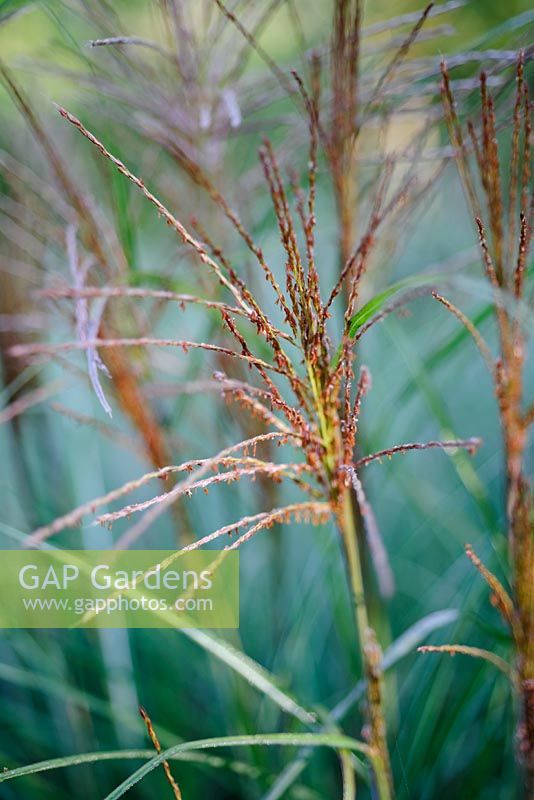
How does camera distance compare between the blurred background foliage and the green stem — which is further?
the blurred background foliage

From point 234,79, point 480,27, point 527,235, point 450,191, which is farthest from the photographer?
point 480,27

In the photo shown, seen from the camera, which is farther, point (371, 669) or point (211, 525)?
point (211, 525)

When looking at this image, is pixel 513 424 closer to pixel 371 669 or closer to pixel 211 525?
pixel 371 669

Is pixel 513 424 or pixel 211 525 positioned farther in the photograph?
pixel 211 525

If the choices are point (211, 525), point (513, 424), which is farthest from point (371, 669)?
point (211, 525)

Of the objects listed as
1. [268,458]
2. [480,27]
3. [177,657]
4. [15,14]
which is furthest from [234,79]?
[480,27]

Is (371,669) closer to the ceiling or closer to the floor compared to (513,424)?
closer to the floor

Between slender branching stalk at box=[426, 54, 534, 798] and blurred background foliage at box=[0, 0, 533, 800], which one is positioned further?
blurred background foliage at box=[0, 0, 533, 800]

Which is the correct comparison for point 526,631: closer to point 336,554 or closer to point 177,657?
point 336,554
